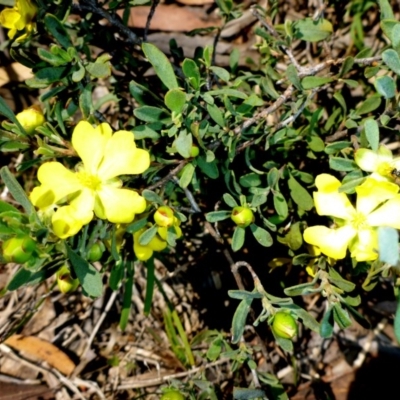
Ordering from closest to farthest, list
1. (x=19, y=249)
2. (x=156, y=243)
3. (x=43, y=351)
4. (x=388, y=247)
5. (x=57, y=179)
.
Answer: (x=388, y=247), (x=19, y=249), (x=57, y=179), (x=156, y=243), (x=43, y=351)

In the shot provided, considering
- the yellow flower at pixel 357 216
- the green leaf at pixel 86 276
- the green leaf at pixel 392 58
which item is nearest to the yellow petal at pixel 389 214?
the yellow flower at pixel 357 216

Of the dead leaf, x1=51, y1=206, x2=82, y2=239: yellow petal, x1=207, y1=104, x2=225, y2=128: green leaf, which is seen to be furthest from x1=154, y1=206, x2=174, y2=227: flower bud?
the dead leaf

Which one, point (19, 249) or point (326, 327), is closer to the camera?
point (19, 249)

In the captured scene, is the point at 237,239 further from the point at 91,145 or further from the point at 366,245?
the point at 91,145

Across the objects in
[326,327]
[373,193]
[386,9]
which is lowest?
[326,327]

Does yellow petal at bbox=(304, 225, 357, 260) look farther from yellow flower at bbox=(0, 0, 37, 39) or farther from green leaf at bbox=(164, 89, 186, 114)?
yellow flower at bbox=(0, 0, 37, 39)

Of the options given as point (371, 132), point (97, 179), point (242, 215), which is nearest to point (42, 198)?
point (97, 179)

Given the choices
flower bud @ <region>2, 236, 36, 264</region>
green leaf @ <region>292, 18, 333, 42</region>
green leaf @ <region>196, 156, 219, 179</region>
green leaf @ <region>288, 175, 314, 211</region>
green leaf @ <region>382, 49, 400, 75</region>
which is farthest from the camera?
green leaf @ <region>292, 18, 333, 42</region>
